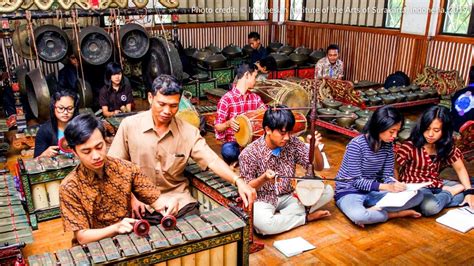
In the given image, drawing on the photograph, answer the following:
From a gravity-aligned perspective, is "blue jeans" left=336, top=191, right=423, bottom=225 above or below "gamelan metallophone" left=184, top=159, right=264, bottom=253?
below

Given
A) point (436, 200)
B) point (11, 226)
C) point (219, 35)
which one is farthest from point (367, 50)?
point (11, 226)

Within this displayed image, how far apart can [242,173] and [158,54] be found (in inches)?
140

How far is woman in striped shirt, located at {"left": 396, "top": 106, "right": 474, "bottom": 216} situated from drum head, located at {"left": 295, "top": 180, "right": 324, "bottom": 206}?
784 mm

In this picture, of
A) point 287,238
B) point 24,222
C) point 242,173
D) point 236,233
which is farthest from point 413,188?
point 24,222

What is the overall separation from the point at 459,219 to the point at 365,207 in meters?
0.73

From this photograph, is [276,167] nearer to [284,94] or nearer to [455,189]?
[455,189]

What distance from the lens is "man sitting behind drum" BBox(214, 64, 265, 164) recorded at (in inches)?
154

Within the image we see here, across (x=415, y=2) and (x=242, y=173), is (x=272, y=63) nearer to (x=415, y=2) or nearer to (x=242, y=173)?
(x=415, y=2)

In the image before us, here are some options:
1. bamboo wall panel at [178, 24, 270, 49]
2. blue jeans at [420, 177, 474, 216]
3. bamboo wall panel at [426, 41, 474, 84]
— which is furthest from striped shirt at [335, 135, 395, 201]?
bamboo wall panel at [178, 24, 270, 49]

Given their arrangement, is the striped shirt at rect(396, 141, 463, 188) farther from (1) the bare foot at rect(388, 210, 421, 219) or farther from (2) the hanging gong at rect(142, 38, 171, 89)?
(2) the hanging gong at rect(142, 38, 171, 89)

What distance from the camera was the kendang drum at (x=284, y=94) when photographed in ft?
16.3

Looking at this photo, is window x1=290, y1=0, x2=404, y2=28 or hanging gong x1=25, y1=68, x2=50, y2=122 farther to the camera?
window x1=290, y1=0, x2=404, y2=28

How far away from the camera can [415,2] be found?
6.86m

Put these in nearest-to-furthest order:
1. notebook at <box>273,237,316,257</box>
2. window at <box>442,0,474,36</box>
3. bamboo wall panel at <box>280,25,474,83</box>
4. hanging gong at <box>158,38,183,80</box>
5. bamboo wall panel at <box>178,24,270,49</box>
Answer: notebook at <box>273,237,316,257</box>
hanging gong at <box>158,38,183,80</box>
window at <box>442,0,474,36</box>
bamboo wall panel at <box>280,25,474,83</box>
bamboo wall panel at <box>178,24,270,49</box>
